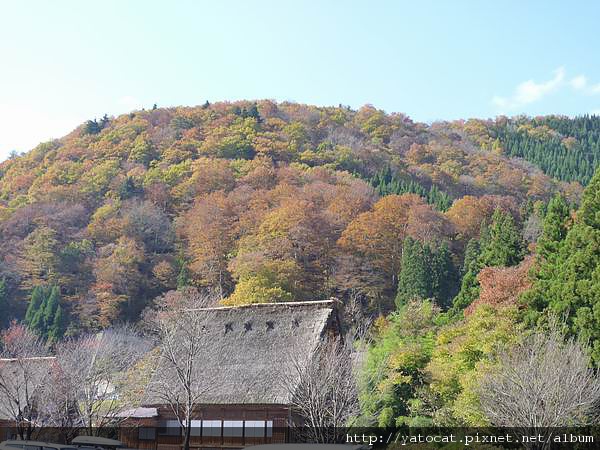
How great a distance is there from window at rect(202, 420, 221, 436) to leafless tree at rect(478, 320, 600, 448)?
9720mm

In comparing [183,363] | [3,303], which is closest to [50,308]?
[3,303]

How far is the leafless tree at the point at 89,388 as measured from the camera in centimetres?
2588

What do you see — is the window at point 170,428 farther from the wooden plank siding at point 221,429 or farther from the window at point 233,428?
the window at point 233,428

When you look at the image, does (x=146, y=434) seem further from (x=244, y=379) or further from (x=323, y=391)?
(x=323, y=391)

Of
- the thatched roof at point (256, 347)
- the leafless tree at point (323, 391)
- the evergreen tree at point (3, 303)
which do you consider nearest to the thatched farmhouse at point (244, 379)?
the thatched roof at point (256, 347)

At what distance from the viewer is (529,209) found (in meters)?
60.5

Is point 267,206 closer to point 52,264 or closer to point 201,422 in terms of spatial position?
point 52,264

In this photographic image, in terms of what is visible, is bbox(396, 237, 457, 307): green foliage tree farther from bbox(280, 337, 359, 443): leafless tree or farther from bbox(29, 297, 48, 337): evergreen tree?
bbox(29, 297, 48, 337): evergreen tree

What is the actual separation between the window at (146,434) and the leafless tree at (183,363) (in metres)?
1.23

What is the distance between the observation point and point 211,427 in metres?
25.9

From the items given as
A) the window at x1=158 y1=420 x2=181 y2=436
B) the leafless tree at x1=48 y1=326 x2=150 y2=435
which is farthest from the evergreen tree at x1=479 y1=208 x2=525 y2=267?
the leafless tree at x1=48 y1=326 x2=150 y2=435

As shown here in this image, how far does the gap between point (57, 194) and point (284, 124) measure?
104 feet

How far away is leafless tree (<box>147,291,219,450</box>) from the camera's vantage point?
78.4 feet

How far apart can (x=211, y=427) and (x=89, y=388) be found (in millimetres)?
4697
